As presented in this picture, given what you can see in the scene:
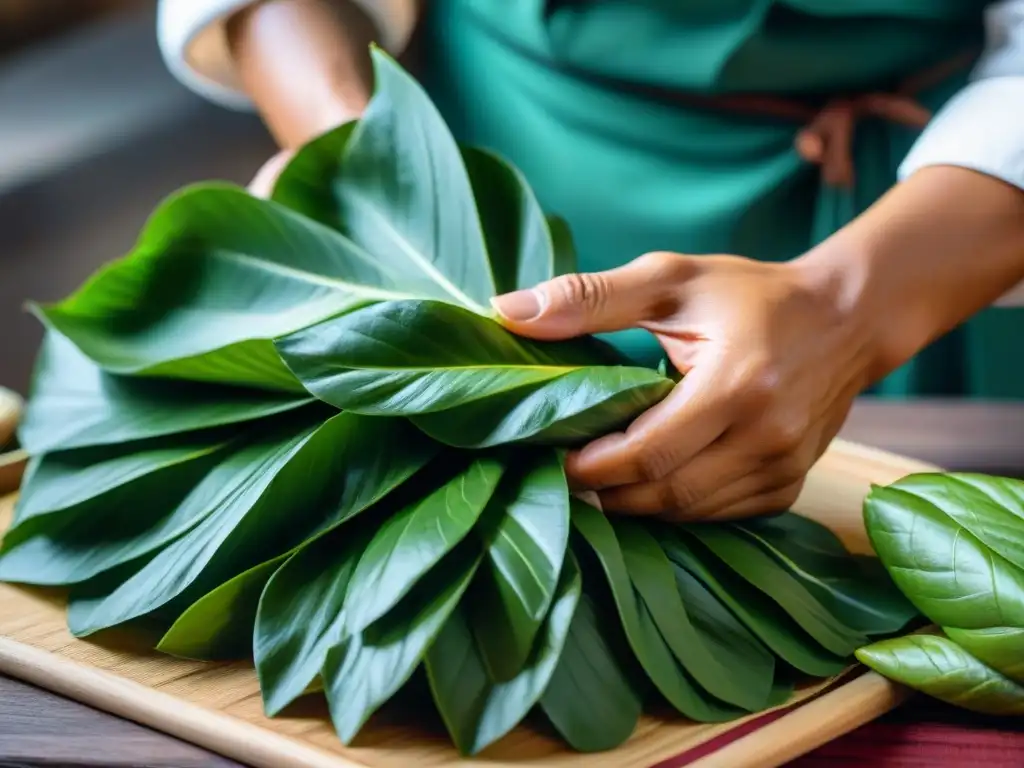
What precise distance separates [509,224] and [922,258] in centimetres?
25

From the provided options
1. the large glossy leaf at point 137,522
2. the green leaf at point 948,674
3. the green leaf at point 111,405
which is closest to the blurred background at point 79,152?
the green leaf at point 111,405

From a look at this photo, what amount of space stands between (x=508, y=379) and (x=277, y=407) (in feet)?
0.45

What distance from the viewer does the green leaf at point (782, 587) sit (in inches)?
22.2

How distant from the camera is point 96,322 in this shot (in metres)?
0.72

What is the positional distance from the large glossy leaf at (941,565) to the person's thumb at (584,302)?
0.15 metres

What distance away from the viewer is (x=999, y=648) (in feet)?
1.69

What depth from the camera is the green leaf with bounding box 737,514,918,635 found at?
1.94 feet

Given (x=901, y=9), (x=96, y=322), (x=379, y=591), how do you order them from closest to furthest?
(x=379, y=591), (x=96, y=322), (x=901, y=9)

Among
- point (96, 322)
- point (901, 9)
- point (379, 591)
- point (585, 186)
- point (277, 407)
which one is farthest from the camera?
point (585, 186)

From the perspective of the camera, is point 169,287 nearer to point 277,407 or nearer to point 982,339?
point 277,407

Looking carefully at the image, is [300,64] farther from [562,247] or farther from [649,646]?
[649,646]

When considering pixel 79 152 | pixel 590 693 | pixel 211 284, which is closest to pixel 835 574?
pixel 590 693

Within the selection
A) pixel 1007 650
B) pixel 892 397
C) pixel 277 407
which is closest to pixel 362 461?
pixel 277 407

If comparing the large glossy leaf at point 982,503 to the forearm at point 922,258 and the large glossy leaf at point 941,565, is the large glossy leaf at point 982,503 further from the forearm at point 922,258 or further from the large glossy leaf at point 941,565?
the forearm at point 922,258
